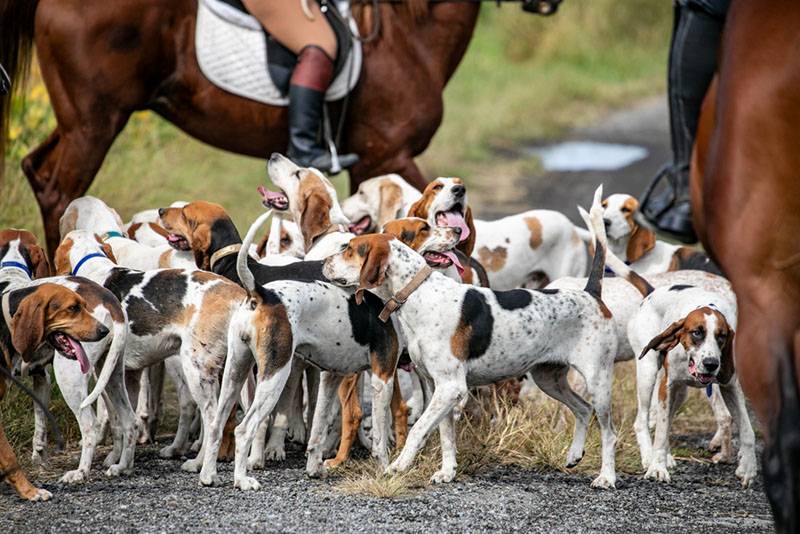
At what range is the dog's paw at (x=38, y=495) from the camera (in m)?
5.95

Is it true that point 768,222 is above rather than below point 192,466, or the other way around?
above

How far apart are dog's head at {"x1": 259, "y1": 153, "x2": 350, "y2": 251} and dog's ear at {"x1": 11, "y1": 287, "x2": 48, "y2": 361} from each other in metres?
1.84

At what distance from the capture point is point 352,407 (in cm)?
692

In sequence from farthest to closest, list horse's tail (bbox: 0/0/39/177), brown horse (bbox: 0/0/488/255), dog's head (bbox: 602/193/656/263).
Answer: dog's head (bbox: 602/193/656/263) < horse's tail (bbox: 0/0/39/177) < brown horse (bbox: 0/0/488/255)

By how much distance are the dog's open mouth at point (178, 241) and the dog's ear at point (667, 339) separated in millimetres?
2313

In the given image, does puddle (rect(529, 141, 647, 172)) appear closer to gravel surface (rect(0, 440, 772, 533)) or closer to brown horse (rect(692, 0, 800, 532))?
gravel surface (rect(0, 440, 772, 533))

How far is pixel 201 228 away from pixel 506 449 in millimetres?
1834

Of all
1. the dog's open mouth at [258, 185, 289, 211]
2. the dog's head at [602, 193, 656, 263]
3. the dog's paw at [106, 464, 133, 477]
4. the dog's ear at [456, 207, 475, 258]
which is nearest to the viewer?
the dog's paw at [106, 464, 133, 477]

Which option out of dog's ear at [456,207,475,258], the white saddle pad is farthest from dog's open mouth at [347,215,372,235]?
the white saddle pad

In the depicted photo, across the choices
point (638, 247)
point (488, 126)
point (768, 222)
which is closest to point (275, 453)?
point (638, 247)

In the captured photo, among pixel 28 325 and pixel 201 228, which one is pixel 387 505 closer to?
pixel 28 325

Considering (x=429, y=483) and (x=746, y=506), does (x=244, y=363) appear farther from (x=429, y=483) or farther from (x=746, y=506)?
(x=746, y=506)

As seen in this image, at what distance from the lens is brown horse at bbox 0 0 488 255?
8805mm

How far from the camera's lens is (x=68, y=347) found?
626 centimetres
